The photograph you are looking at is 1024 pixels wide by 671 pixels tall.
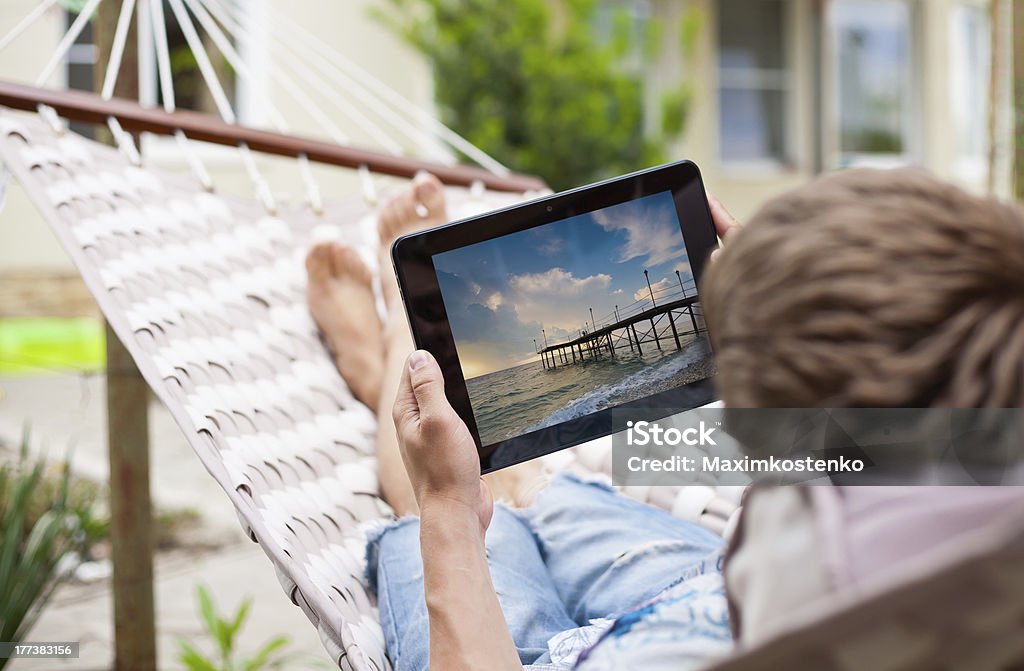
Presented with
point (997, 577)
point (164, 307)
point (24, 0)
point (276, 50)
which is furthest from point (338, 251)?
point (24, 0)

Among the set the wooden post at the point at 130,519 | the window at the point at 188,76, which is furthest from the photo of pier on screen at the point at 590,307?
the window at the point at 188,76

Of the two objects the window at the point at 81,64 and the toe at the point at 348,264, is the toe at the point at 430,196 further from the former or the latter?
the window at the point at 81,64

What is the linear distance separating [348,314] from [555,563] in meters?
0.48

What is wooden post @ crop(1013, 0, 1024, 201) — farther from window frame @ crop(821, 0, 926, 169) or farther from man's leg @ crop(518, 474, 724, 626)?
window frame @ crop(821, 0, 926, 169)

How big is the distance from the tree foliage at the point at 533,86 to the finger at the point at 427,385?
11.1ft

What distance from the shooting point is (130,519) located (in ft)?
5.08

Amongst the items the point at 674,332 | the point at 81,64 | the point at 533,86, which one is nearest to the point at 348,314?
the point at 674,332

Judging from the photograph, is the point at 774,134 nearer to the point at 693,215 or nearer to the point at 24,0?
the point at 24,0

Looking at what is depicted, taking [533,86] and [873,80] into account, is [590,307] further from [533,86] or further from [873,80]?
[873,80]

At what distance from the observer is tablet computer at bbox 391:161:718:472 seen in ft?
3.00

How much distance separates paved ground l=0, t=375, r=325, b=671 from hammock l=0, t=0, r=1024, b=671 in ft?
1.49

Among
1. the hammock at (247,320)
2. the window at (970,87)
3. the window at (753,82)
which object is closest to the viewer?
the hammock at (247,320)

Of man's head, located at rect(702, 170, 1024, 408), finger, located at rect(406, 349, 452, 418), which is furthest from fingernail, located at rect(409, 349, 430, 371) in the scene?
man's head, located at rect(702, 170, 1024, 408)

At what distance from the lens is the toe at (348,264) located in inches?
55.3
